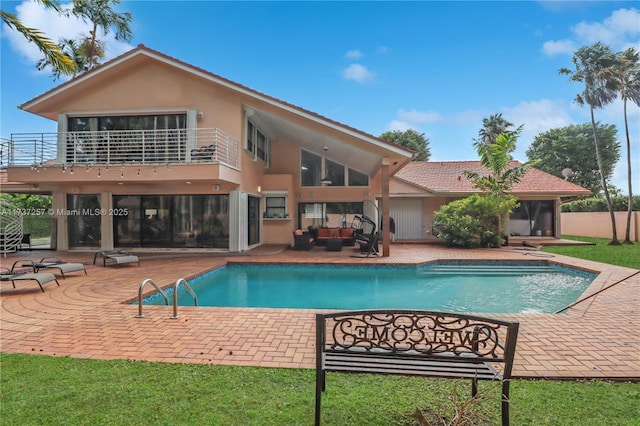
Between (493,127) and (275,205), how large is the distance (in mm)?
28755

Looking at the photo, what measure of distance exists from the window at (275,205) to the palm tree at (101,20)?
14498 millimetres

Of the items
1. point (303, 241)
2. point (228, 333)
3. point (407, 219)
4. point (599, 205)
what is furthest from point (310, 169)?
point (599, 205)

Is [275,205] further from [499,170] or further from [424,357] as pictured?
[424,357]

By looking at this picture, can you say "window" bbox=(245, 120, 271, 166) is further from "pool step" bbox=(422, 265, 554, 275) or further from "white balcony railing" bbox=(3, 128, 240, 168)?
"pool step" bbox=(422, 265, 554, 275)

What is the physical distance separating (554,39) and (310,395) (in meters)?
19.2

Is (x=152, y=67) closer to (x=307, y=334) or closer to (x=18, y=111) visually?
(x=18, y=111)

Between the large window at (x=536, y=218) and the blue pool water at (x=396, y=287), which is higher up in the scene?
the large window at (x=536, y=218)

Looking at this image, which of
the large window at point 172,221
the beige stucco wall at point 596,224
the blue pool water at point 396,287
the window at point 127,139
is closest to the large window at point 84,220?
the large window at point 172,221

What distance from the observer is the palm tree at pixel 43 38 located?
24.4ft

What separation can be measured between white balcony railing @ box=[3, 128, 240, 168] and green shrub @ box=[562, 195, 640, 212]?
24869 millimetres

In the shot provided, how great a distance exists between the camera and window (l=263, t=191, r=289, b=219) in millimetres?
17297

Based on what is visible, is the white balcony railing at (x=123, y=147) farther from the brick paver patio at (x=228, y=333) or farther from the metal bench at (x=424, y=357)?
the metal bench at (x=424, y=357)

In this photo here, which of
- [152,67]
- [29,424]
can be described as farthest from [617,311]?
[152,67]

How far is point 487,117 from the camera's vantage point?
3594 centimetres
